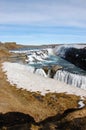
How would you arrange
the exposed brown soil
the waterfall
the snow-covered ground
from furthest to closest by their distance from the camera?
the waterfall → the snow-covered ground → the exposed brown soil

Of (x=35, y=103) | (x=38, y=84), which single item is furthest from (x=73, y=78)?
(x=35, y=103)

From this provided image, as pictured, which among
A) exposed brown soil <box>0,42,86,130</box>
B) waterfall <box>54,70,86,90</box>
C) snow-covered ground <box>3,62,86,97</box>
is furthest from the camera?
waterfall <box>54,70,86,90</box>

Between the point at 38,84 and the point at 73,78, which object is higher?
the point at 38,84

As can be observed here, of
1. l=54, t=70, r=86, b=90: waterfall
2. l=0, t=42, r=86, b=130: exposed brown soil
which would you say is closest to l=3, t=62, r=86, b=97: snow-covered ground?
l=0, t=42, r=86, b=130: exposed brown soil

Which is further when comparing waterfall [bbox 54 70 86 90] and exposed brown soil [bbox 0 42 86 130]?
waterfall [bbox 54 70 86 90]

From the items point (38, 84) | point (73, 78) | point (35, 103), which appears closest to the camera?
point (35, 103)

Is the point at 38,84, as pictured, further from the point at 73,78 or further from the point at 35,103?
the point at 73,78

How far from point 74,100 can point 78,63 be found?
60.1 meters

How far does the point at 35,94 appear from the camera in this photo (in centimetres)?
3500

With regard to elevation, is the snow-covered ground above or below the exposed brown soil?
above

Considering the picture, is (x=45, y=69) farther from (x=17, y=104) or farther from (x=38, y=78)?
(x=17, y=104)

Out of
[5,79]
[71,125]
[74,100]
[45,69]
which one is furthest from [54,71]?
[71,125]

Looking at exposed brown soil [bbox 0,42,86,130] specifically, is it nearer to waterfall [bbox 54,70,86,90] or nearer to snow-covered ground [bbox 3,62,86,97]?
snow-covered ground [bbox 3,62,86,97]

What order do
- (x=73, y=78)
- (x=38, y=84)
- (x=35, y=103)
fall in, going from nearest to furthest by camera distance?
(x=35, y=103), (x=38, y=84), (x=73, y=78)
